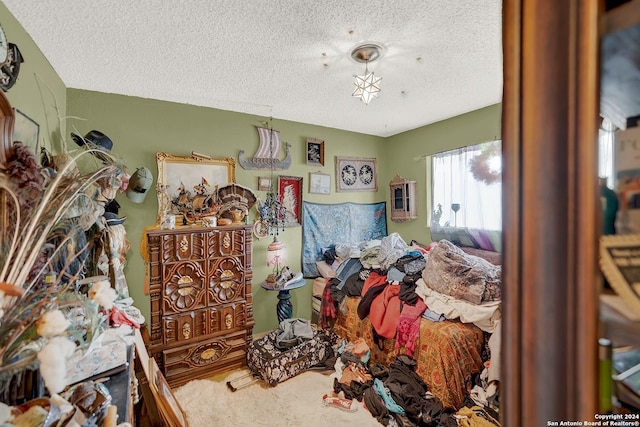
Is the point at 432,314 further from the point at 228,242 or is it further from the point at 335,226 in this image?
the point at 228,242

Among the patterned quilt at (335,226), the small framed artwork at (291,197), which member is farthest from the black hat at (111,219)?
the patterned quilt at (335,226)

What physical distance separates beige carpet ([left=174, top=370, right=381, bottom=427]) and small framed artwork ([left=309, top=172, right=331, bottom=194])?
2188 mm

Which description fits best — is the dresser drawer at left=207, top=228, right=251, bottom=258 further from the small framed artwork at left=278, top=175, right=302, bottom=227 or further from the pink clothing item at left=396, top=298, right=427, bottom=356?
the pink clothing item at left=396, top=298, right=427, bottom=356

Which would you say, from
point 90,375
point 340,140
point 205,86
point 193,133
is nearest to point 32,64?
point 205,86

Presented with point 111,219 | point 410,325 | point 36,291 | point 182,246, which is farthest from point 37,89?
point 410,325

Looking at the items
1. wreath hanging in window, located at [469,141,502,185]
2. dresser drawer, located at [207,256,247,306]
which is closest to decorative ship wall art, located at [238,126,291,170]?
dresser drawer, located at [207,256,247,306]

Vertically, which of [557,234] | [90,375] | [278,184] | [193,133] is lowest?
[90,375]

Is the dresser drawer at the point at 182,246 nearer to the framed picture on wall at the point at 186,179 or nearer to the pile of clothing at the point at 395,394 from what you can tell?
the framed picture on wall at the point at 186,179

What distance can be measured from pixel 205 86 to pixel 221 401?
275 cm

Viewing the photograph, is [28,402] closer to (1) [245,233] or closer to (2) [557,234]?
(2) [557,234]

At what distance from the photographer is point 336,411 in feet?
6.97

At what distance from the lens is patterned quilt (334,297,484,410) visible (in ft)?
6.25

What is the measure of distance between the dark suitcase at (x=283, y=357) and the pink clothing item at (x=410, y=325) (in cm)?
87

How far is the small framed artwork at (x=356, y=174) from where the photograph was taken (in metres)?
3.86
